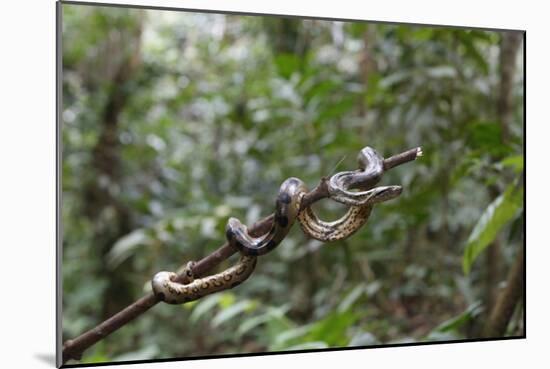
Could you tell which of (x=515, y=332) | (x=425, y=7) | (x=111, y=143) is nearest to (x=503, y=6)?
(x=425, y=7)

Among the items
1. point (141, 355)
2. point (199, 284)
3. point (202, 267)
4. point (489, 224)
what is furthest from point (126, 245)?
point (202, 267)

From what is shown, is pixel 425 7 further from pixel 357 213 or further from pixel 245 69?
pixel 245 69

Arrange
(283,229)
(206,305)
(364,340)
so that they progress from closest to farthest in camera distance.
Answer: (283,229) < (364,340) < (206,305)

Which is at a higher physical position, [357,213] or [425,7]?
[425,7]

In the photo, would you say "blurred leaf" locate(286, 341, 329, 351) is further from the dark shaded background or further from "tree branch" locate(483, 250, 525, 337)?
the dark shaded background

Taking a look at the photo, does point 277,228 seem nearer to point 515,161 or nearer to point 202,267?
point 202,267

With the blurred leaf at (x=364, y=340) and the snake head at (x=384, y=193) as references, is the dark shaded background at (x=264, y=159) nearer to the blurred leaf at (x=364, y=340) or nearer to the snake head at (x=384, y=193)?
the blurred leaf at (x=364, y=340)
